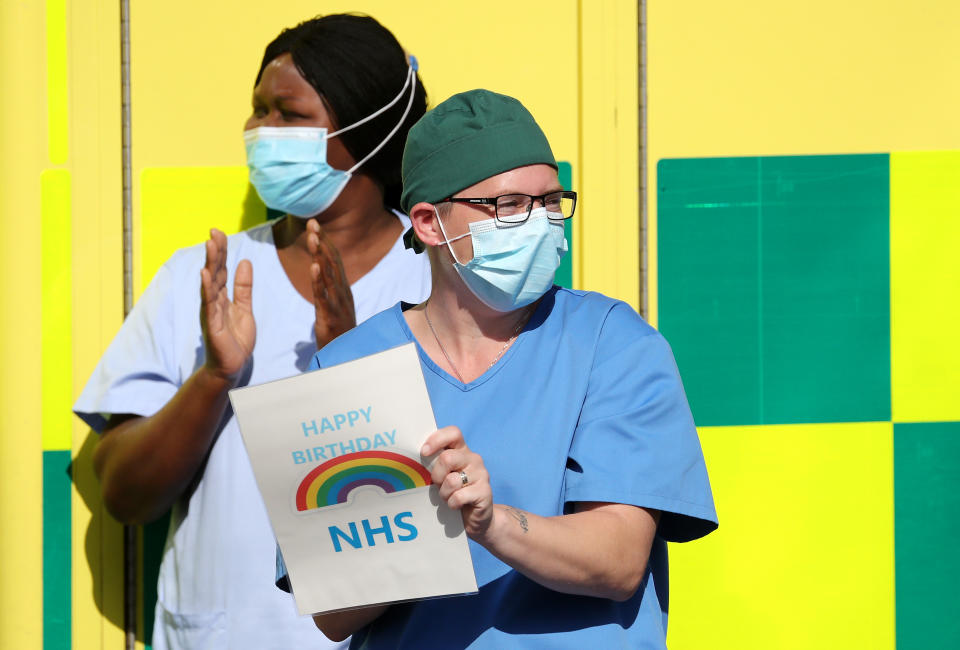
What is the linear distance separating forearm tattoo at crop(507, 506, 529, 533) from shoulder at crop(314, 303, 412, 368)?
33 cm

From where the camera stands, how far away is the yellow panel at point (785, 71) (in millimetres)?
2109

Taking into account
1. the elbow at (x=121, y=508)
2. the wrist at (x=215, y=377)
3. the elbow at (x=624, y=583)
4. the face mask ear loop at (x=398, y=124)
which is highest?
the face mask ear loop at (x=398, y=124)

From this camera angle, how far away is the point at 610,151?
83.4 inches

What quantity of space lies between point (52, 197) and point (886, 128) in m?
1.81

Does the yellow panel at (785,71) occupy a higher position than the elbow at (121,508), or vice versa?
the yellow panel at (785,71)

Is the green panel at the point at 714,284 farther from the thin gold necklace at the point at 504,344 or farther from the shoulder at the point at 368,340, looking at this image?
the shoulder at the point at 368,340

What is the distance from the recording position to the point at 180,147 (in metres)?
2.14

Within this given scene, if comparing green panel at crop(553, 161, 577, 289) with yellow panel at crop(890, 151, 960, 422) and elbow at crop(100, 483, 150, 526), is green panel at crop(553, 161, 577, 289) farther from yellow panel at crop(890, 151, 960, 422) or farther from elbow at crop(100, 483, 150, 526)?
elbow at crop(100, 483, 150, 526)

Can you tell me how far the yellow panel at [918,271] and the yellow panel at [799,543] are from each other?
0.46 feet

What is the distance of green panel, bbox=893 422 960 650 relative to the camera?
2109 millimetres

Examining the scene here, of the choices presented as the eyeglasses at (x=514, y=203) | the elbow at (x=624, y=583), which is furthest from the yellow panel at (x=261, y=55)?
the elbow at (x=624, y=583)

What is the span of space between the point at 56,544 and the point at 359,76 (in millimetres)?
1206

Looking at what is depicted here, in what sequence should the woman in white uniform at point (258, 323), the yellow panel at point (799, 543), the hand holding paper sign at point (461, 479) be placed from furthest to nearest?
the yellow panel at point (799, 543)
the woman in white uniform at point (258, 323)
the hand holding paper sign at point (461, 479)

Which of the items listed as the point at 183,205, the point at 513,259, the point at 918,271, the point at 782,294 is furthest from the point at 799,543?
the point at 183,205
